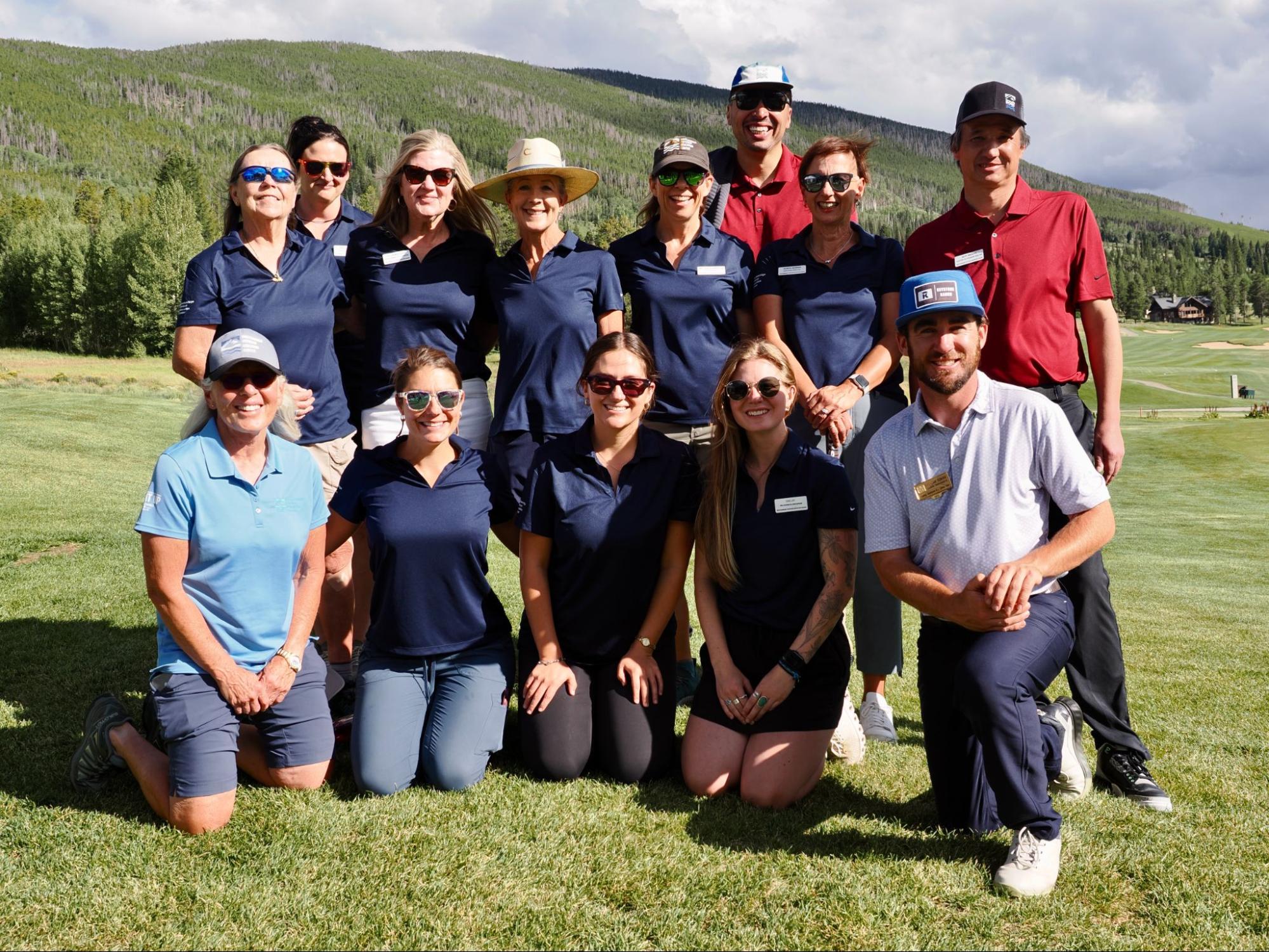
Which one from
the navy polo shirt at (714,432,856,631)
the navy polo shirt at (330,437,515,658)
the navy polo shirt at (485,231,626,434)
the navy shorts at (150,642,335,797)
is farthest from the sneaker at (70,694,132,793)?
the navy polo shirt at (714,432,856,631)

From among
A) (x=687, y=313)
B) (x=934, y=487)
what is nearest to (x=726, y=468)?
(x=934, y=487)

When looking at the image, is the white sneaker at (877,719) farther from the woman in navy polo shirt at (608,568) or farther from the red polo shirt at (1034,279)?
the red polo shirt at (1034,279)

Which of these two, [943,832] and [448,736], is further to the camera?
[448,736]

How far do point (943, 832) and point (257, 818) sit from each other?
2.92 meters

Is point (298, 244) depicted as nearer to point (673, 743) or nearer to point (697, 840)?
point (673, 743)

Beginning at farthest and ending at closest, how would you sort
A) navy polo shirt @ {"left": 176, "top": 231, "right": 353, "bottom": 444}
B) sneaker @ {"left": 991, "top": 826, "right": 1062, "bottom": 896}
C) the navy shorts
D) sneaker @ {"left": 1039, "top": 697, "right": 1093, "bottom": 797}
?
navy polo shirt @ {"left": 176, "top": 231, "right": 353, "bottom": 444} < sneaker @ {"left": 1039, "top": 697, "right": 1093, "bottom": 797} < the navy shorts < sneaker @ {"left": 991, "top": 826, "right": 1062, "bottom": 896}

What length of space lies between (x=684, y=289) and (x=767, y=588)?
180 cm

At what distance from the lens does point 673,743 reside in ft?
16.4

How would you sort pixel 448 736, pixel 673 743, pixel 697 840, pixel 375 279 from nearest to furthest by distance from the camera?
pixel 697 840 → pixel 448 736 → pixel 673 743 → pixel 375 279

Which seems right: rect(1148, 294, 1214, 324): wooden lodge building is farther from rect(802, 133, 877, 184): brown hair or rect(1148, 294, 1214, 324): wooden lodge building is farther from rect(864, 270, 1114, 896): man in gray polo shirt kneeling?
rect(864, 270, 1114, 896): man in gray polo shirt kneeling

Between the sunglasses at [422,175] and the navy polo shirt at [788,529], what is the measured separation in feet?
8.08

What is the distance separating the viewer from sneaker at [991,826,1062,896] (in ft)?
11.8

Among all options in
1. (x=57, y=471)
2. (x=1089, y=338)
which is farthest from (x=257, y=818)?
(x=57, y=471)

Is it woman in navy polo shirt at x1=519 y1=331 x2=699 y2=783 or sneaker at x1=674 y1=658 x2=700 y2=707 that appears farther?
sneaker at x1=674 y1=658 x2=700 y2=707
